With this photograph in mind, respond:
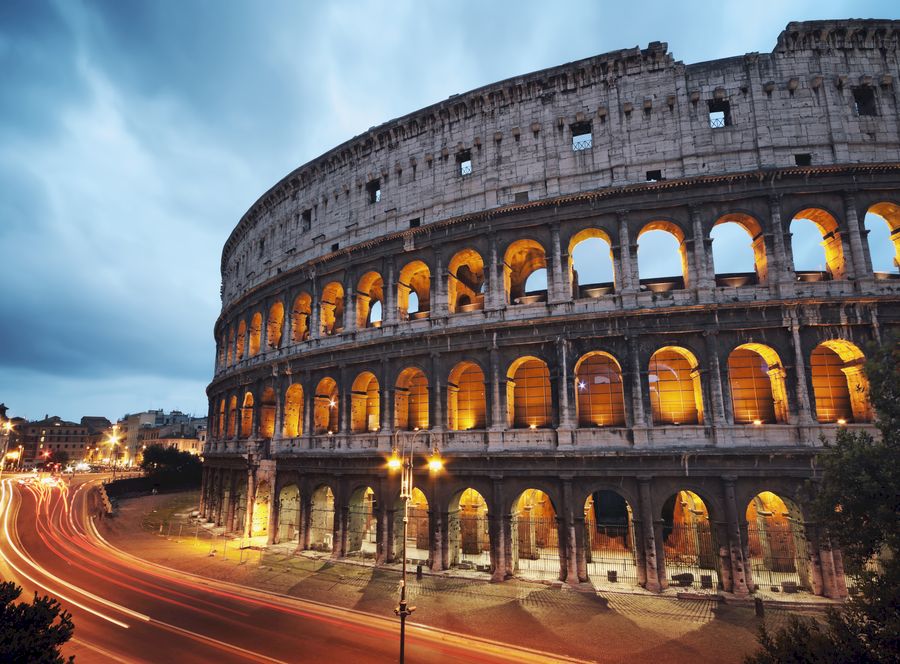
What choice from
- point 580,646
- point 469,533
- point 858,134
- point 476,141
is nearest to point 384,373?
point 469,533

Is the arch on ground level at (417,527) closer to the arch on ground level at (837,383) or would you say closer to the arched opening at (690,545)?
the arched opening at (690,545)

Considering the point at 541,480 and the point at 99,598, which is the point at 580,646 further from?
the point at 99,598

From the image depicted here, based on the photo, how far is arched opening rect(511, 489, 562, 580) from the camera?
19.9m

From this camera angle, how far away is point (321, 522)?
2567 centimetres

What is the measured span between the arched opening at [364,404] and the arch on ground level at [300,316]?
6.12m

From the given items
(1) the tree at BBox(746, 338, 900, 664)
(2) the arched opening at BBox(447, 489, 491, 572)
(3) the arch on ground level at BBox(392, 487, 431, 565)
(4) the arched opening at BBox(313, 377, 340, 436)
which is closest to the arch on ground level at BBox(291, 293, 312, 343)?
(4) the arched opening at BBox(313, 377, 340, 436)

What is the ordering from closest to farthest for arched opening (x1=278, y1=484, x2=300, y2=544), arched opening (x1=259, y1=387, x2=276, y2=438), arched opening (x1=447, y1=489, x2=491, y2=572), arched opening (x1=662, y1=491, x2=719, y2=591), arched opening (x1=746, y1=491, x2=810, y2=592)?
arched opening (x1=746, y1=491, x2=810, y2=592) < arched opening (x1=662, y1=491, x2=719, y2=591) < arched opening (x1=447, y1=489, x2=491, y2=572) < arched opening (x1=278, y1=484, x2=300, y2=544) < arched opening (x1=259, y1=387, x2=276, y2=438)

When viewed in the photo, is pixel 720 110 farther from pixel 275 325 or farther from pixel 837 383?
pixel 275 325

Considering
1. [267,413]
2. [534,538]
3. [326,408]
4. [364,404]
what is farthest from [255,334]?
[534,538]

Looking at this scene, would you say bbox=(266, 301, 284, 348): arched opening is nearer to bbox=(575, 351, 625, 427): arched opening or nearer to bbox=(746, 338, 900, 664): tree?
bbox=(575, 351, 625, 427): arched opening

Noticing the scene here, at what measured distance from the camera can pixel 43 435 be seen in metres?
121

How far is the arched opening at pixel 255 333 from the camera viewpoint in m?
32.9

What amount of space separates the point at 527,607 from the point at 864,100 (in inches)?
960

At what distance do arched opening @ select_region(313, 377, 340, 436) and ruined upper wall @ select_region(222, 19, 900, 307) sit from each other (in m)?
8.10
